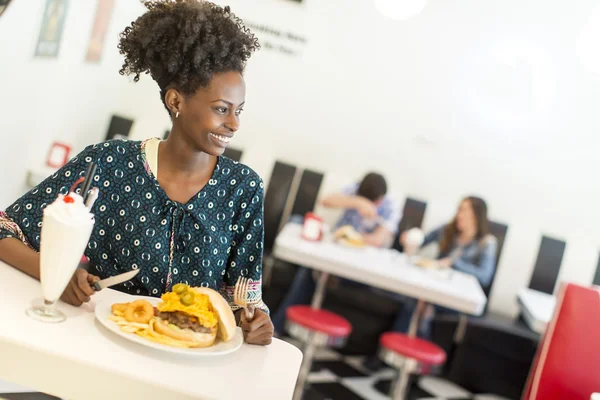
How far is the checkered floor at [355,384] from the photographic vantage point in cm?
377

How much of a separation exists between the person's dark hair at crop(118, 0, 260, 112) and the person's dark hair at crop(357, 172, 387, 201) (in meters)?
2.77

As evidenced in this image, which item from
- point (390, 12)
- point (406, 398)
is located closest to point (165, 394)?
point (406, 398)

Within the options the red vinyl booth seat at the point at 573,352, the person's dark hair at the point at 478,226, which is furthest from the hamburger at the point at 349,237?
the red vinyl booth seat at the point at 573,352

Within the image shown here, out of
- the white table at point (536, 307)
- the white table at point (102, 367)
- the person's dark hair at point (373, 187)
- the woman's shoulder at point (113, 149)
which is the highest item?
the person's dark hair at point (373, 187)

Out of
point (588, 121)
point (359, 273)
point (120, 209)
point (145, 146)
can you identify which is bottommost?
point (359, 273)

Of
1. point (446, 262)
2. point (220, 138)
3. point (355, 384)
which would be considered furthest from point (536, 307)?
point (220, 138)

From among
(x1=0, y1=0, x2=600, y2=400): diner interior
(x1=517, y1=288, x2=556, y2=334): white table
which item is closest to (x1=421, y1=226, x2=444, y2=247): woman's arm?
(x1=0, y1=0, x2=600, y2=400): diner interior

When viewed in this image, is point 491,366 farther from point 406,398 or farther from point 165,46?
point 165,46

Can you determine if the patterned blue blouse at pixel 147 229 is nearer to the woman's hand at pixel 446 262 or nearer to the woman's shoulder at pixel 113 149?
the woman's shoulder at pixel 113 149

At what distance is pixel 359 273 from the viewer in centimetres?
349

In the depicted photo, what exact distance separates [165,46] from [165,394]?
838 mm

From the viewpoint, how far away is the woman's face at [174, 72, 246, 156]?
1.64 m

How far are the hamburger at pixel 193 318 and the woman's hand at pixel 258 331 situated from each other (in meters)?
0.05

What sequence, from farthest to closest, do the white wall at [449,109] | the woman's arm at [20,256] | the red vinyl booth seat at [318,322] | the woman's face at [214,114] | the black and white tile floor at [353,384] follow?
the white wall at [449,109]
the black and white tile floor at [353,384]
the red vinyl booth seat at [318,322]
the woman's face at [214,114]
the woman's arm at [20,256]
